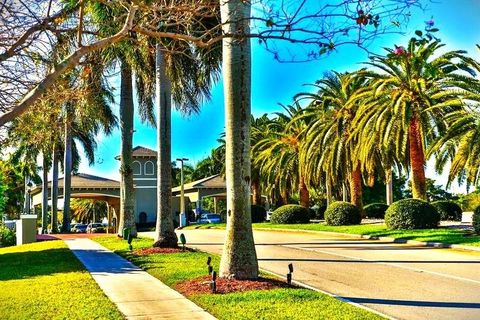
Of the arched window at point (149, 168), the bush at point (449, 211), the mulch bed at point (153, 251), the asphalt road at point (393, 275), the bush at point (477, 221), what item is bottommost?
the asphalt road at point (393, 275)

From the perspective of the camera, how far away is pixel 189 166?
98.2 metres

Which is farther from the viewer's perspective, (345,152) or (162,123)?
(345,152)

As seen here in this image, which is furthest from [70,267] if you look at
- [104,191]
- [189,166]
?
[189,166]

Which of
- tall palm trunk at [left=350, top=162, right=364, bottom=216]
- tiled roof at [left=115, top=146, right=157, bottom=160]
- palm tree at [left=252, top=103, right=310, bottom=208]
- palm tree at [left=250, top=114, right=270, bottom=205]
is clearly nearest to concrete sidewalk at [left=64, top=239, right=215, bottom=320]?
tall palm trunk at [left=350, top=162, right=364, bottom=216]

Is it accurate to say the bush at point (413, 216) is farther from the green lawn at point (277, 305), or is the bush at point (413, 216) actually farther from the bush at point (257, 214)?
the bush at point (257, 214)

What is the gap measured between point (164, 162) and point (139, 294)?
9262 mm

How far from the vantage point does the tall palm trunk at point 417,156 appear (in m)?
29.2

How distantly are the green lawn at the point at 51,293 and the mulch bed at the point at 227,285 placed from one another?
63.8 inches

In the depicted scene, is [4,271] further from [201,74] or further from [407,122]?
[407,122]

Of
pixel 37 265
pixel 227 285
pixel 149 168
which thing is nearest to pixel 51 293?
pixel 227 285

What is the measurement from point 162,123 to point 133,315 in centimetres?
1199

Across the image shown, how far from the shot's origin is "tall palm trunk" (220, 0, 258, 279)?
1162cm

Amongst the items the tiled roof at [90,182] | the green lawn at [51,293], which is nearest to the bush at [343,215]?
the green lawn at [51,293]

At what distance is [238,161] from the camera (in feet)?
38.7
